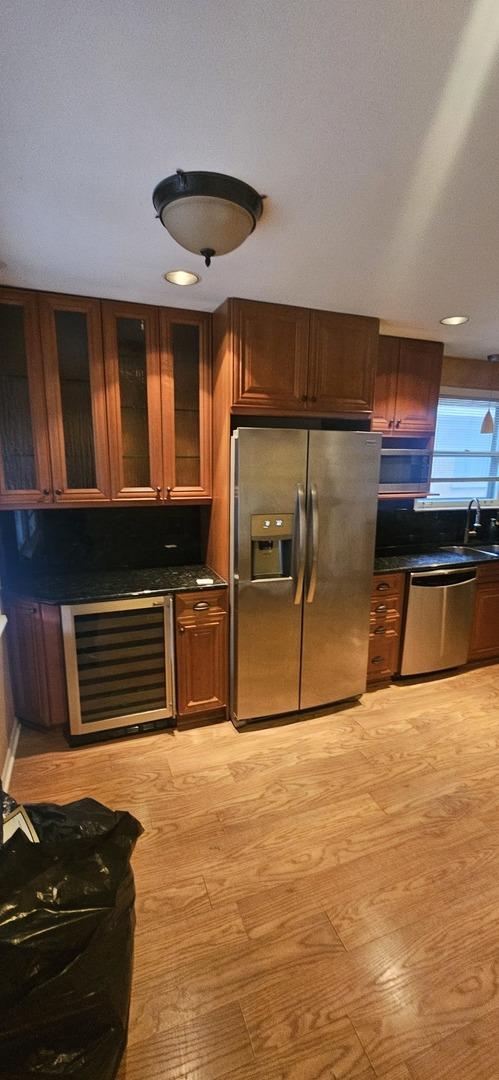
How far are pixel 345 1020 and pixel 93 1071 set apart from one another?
0.73 metres

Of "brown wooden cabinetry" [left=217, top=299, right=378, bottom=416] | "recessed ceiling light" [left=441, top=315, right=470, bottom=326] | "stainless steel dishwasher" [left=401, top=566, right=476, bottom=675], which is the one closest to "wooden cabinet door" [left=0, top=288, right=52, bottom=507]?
"brown wooden cabinetry" [left=217, top=299, right=378, bottom=416]

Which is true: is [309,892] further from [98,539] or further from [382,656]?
[98,539]

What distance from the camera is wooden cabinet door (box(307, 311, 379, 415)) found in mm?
2434

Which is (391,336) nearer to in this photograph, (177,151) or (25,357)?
(177,151)

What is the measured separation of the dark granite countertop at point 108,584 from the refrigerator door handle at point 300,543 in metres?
0.43

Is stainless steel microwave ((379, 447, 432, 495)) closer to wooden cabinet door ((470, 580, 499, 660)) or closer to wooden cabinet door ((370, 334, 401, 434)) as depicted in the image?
wooden cabinet door ((370, 334, 401, 434))

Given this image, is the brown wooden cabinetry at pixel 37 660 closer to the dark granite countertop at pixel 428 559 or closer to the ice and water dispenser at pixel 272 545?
the ice and water dispenser at pixel 272 545

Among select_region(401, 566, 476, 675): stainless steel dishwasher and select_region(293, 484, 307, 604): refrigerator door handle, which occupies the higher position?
select_region(293, 484, 307, 604): refrigerator door handle

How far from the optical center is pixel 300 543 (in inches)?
93.7

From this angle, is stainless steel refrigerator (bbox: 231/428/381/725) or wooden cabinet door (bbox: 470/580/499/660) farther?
wooden cabinet door (bbox: 470/580/499/660)

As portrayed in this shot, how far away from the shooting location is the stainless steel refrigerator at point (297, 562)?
228cm

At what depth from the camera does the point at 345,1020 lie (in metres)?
1.24

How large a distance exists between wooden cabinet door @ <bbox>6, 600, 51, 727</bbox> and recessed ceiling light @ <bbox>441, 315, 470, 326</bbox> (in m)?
2.88

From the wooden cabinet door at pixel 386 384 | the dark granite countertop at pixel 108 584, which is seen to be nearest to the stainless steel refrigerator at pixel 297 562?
the dark granite countertop at pixel 108 584
